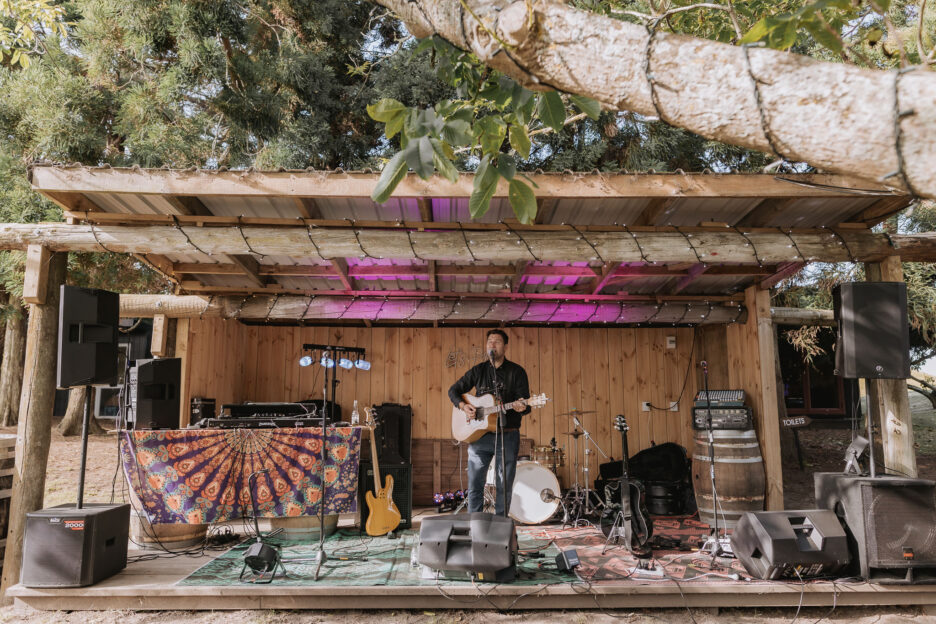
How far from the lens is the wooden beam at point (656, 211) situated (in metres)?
4.06

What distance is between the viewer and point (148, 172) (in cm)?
376

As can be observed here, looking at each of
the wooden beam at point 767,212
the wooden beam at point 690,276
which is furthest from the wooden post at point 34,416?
the wooden beam at point 690,276

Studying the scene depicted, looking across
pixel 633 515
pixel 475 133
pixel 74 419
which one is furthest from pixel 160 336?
pixel 74 419

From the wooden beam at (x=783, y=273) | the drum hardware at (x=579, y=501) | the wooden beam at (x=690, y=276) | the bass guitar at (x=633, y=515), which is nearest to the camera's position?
the bass guitar at (x=633, y=515)

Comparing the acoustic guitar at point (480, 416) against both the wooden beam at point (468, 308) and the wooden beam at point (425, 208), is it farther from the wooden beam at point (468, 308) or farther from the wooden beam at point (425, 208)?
the wooden beam at point (425, 208)

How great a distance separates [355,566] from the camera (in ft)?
14.2

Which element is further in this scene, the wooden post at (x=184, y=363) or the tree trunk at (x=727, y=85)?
the wooden post at (x=184, y=363)

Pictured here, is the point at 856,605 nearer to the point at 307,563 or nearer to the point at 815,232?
the point at 815,232

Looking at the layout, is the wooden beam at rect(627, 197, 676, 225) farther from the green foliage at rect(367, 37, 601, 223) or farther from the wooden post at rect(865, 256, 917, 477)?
the green foliage at rect(367, 37, 601, 223)

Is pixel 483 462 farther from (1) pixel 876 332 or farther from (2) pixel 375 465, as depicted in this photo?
(1) pixel 876 332

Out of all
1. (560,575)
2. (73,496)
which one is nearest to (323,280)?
(560,575)

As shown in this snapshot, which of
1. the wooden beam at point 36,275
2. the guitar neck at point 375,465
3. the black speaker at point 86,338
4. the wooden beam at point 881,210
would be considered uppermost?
the wooden beam at point 881,210

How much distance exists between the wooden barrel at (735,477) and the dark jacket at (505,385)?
2013 mm

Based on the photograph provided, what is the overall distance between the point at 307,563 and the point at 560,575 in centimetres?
193
